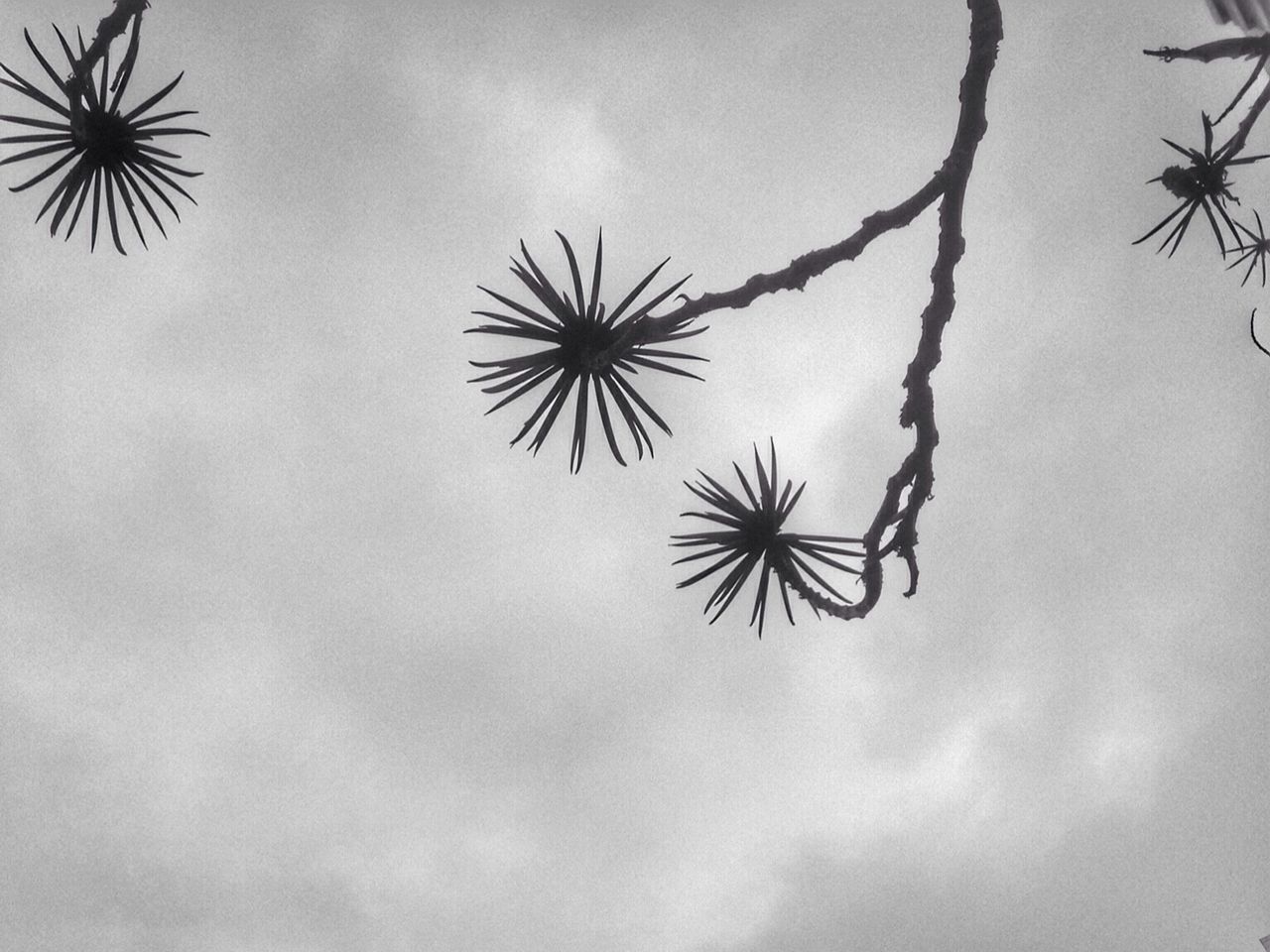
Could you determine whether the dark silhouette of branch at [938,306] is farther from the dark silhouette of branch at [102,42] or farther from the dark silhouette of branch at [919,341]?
the dark silhouette of branch at [102,42]

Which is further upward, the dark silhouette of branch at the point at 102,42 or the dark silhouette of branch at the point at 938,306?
the dark silhouette of branch at the point at 102,42

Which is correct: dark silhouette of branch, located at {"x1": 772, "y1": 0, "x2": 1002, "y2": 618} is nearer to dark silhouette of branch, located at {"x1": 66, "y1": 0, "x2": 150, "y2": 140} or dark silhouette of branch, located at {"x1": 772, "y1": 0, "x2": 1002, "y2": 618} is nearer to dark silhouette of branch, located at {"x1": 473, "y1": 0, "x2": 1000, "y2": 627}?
dark silhouette of branch, located at {"x1": 473, "y1": 0, "x2": 1000, "y2": 627}

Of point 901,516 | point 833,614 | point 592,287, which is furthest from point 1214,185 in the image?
point 592,287

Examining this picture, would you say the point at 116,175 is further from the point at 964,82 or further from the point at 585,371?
the point at 964,82

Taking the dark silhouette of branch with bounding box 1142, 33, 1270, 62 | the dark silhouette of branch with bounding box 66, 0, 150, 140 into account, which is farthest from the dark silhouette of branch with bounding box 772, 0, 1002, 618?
the dark silhouette of branch with bounding box 66, 0, 150, 140

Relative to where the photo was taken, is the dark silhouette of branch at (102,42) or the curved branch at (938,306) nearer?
the dark silhouette of branch at (102,42)

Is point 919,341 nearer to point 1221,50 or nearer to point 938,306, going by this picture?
point 938,306

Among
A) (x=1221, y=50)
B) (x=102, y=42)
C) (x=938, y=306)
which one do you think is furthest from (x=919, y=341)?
(x=102, y=42)

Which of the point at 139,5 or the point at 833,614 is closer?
the point at 139,5

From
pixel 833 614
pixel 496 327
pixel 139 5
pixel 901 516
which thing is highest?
pixel 139 5

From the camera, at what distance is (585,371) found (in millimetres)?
3795

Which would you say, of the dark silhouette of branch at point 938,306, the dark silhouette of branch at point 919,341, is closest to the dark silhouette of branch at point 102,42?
the dark silhouette of branch at point 919,341

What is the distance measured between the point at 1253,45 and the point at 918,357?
5.81 ft

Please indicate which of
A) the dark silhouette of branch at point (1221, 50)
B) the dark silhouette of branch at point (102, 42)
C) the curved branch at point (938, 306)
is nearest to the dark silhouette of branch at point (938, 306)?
the curved branch at point (938, 306)
